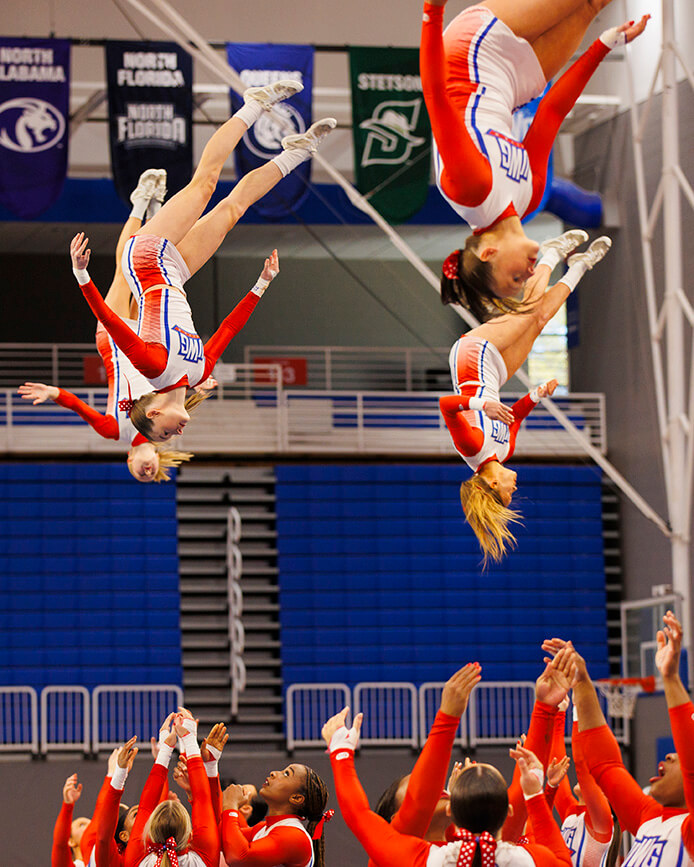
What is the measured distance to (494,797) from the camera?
360cm

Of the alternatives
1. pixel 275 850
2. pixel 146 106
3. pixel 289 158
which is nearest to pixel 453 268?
pixel 289 158

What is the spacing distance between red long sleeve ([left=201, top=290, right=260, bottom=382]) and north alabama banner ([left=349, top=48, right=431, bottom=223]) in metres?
3.54

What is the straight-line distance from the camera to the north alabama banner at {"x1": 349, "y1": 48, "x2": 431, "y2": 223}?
9.27m

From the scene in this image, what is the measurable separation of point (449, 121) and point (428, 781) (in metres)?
2.22

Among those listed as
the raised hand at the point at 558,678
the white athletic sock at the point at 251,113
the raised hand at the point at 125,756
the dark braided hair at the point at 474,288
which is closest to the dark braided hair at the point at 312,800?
the raised hand at the point at 125,756

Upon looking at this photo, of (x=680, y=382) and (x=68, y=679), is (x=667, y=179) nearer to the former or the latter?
(x=680, y=382)

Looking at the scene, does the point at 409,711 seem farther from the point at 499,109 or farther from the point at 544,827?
the point at 499,109

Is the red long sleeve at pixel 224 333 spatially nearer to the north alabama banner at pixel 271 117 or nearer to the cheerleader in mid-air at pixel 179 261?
the cheerleader in mid-air at pixel 179 261

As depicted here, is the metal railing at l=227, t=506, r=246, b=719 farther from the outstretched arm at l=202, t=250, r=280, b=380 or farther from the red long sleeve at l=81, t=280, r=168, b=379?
the red long sleeve at l=81, t=280, r=168, b=379

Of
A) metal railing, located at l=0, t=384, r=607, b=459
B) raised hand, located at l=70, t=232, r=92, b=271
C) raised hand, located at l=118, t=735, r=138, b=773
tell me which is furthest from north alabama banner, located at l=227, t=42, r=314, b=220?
raised hand, located at l=118, t=735, r=138, b=773

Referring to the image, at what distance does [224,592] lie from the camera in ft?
53.1

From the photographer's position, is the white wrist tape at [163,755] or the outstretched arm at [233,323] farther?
the outstretched arm at [233,323]

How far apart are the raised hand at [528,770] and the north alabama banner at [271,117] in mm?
6351

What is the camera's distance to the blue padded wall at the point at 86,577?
15.1m
